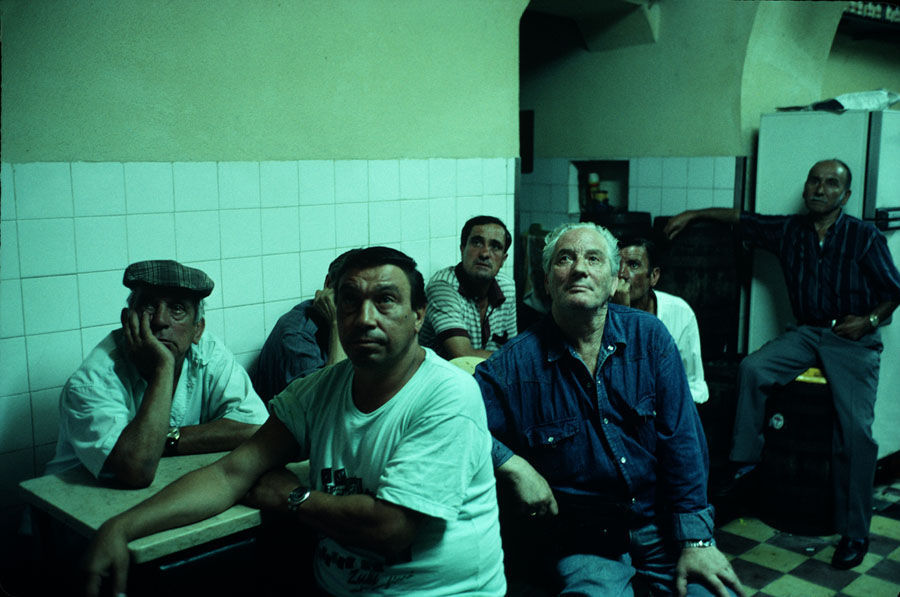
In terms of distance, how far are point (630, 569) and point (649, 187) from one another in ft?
12.2

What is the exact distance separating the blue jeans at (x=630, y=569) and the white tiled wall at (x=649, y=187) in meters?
2.62

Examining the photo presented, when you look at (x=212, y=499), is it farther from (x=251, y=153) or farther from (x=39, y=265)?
(x=251, y=153)

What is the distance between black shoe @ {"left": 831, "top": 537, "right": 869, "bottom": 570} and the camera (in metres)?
3.50

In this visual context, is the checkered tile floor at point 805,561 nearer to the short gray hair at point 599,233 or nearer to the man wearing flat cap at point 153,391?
the short gray hair at point 599,233

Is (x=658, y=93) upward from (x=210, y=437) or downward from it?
upward

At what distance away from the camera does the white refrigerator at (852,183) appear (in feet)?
14.1

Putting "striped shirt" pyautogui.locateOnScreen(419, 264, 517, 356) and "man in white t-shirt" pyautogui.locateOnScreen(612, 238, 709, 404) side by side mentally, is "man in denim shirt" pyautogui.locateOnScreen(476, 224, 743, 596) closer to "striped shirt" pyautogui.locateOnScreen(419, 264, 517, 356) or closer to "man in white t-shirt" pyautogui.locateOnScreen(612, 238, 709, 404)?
"man in white t-shirt" pyautogui.locateOnScreen(612, 238, 709, 404)

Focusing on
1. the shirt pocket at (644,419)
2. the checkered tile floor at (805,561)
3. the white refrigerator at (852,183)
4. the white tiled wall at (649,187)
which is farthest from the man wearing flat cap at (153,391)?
the white refrigerator at (852,183)

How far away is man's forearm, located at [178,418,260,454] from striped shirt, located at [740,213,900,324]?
3180 mm

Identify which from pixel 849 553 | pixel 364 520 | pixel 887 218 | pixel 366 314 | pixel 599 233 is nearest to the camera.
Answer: pixel 364 520

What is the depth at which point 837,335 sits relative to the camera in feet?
13.2

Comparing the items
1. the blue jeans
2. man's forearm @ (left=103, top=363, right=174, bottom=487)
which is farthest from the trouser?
man's forearm @ (left=103, top=363, right=174, bottom=487)

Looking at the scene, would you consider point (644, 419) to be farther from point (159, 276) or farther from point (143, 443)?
point (159, 276)

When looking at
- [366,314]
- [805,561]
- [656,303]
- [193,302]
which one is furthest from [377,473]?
[805,561]
